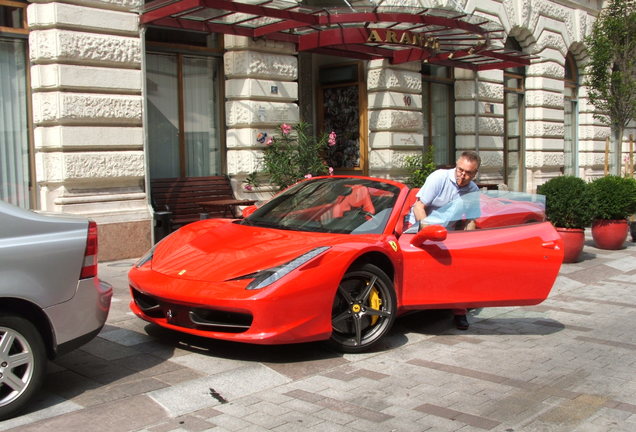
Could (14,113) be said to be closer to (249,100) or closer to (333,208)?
(249,100)

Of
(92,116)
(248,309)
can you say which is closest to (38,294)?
(248,309)

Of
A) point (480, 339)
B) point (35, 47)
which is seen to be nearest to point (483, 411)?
point (480, 339)

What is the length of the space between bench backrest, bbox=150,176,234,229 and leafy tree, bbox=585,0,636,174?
40.9ft

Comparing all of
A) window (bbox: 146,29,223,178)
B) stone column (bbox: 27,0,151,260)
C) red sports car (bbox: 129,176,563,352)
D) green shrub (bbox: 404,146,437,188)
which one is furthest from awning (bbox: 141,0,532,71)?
red sports car (bbox: 129,176,563,352)

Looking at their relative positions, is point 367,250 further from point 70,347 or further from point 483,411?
point 70,347

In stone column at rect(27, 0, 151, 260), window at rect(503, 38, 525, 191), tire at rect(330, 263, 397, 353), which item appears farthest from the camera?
window at rect(503, 38, 525, 191)

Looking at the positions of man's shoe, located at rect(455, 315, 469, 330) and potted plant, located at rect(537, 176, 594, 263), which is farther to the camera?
potted plant, located at rect(537, 176, 594, 263)

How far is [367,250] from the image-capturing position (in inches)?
222

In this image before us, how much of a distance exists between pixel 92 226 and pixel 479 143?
14901 millimetres

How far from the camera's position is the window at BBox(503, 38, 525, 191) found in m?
19.8

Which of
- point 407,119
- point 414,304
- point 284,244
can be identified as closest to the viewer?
point 284,244

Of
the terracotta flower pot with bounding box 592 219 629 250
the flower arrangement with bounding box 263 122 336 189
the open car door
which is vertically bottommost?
the terracotta flower pot with bounding box 592 219 629 250

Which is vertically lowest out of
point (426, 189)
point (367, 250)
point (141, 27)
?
point (367, 250)

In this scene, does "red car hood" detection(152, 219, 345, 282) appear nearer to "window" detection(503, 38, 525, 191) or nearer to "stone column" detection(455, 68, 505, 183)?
"stone column" detection(455, 68, 505, 183)
